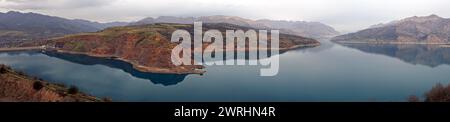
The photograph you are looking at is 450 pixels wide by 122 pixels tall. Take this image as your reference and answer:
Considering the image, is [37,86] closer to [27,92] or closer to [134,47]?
[27,92]

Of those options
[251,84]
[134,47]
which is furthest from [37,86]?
[134,47]

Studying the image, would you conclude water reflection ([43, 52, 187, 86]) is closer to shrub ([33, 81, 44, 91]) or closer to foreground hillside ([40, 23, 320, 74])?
foreground hillside ([40, 23, 320, 74])

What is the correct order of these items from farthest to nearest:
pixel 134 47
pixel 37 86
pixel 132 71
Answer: pixel 134 47, pixel 132 71, pixel 37 86

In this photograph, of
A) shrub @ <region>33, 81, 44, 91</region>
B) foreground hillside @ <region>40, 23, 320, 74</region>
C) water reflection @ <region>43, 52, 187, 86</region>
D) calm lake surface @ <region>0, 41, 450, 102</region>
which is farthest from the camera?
foreground hillside @ <region>40, 23, 320, 74</region>

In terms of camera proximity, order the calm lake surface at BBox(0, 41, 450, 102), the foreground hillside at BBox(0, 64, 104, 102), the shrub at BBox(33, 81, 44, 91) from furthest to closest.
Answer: the calm lake surface at BBox(0, 41, 450, 102) → the shrub at BBox(33, 81, 44, 91) → the foreground hillside at BBox(0, 64, 104, 102)

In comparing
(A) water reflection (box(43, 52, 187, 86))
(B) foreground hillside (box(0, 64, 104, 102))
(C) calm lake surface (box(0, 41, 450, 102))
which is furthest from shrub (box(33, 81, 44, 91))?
(A) water reflection (box(43, 52, 187, 86))

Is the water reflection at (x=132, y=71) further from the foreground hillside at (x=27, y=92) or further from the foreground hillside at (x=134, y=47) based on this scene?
the foreground hillside at (x=27, y=92)

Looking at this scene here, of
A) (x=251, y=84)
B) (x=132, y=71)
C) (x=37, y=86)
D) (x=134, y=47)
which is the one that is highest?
(x=37, y=86)

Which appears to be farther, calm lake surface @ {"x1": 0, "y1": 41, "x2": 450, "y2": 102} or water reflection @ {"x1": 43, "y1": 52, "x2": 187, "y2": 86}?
water reflection @ {"x1": 43, "y1": 52, "x2": 187, "y2": 86}

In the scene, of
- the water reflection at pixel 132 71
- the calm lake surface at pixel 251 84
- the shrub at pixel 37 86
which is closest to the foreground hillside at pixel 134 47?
the water reflection at pixel 132 71
